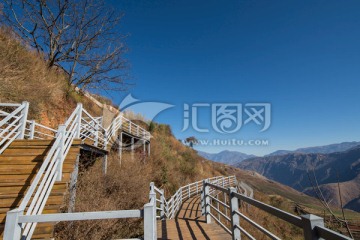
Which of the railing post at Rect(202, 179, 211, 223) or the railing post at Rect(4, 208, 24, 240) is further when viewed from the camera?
the railing post at Rect(202, 179, 211, 223)

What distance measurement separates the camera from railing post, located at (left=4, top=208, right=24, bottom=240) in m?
2.02

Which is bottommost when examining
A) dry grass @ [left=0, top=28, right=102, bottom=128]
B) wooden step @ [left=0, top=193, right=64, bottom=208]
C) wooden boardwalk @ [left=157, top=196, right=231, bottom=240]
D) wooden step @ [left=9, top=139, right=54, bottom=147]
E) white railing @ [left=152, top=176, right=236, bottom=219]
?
white railing @ [left=152, top=176, right=236, bottom=219]

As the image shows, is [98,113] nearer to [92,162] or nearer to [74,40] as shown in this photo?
[74,40]

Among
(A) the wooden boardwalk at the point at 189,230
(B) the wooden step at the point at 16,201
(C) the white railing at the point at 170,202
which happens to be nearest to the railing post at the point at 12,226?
(B) the wooden step at the point at 16,201

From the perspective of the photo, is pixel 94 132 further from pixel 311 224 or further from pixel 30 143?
pixel 311 224

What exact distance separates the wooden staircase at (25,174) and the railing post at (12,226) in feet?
4.74

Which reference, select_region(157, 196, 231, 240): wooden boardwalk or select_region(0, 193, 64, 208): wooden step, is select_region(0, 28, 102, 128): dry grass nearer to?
select_region(0, 193, 64, 208): wooden step

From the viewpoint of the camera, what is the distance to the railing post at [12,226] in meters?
2.02

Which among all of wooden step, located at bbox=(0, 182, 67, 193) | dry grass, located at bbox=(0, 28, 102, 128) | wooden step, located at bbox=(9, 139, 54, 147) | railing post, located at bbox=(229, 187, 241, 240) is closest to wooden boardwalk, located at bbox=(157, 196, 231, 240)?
A: railing post, located at bbox=(229, 187, 241, 240)

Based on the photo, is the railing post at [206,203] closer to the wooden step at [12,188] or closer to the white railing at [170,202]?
the white railing at [170,202]

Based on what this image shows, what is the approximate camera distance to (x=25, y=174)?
4.43m

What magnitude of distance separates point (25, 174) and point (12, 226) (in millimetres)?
2874

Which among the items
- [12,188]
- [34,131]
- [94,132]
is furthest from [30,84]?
[12,188]

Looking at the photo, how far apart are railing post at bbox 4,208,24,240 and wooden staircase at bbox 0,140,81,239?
1.44 meters
